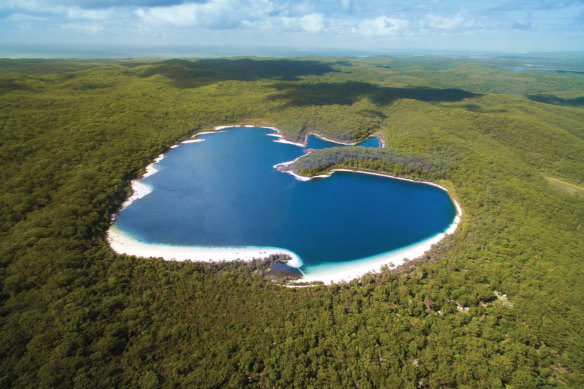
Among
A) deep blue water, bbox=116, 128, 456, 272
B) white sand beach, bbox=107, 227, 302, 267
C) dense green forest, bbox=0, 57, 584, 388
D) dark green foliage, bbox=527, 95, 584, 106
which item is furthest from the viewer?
dark green foliage, bbox=527, 95, 584, 106

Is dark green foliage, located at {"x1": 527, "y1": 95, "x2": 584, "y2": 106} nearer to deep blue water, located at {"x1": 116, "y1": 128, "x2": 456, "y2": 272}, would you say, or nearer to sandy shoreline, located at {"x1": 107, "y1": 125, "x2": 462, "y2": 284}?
deep blue water, located at {"x1": 116, "y1": 128, "x2": 456, "y2": 272}

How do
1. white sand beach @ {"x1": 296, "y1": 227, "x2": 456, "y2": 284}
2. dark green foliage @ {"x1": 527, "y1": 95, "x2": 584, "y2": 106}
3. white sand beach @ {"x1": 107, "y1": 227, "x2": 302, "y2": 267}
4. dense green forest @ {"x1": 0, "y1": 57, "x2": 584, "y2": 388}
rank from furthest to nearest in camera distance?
1. dark green foliage @ {"x1": 527, "y1": 95, "x2": 584, "y2": 106}
2. white sand beach @ {"x1": 107, "y1": 227, "x2": 302, "y2": 267}
3. white sand beach @ {"x1": 296, "y1": 227, "x2": 456, "y2": 284}
4. dense green forest @ {"x1": 0, "y1": 57, "x2": 584, "y2": 388}

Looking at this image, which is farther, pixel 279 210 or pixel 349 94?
pixel 349 94

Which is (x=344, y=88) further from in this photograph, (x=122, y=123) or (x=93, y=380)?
(x=93, y=380)

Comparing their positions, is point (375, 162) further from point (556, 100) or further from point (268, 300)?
point (556, 100)

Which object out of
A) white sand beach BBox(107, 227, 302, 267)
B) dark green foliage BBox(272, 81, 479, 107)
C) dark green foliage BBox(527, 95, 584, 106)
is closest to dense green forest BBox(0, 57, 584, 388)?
white sand beach BBox(107, 227, 302, 267)

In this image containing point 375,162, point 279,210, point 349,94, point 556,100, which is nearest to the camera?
point 279,210

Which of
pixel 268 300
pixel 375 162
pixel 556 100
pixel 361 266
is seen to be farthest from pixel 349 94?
pixel 268 300

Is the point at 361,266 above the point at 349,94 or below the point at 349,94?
below

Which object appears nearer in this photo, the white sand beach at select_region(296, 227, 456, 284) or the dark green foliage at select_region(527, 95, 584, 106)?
the white sand beach at select_region(296, 227, 456, 284)
